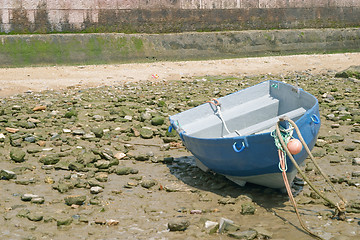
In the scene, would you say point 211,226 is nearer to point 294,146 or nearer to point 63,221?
point 294,146

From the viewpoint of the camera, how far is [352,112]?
941 cm

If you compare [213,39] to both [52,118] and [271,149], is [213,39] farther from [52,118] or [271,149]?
[271,149]

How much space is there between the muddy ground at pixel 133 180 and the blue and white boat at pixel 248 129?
0.33m

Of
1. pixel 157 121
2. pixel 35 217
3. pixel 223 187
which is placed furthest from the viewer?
pixel 157 121

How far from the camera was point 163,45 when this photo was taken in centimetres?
1538

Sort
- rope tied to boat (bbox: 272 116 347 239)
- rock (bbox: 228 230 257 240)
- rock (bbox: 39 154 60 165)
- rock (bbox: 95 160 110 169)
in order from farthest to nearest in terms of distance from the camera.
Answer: rock (bbox: 39 154 60 165) → rock (bbox: 95 160 110 169) → rope tied to boat (bbox: 272 116 347 239) → rock (bbox: 228 230 257 240)

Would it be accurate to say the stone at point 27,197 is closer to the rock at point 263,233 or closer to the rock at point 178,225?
the rock at point 178,225

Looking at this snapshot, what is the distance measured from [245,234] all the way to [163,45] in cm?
1109

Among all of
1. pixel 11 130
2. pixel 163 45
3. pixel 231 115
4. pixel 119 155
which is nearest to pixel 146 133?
pixel 119 155

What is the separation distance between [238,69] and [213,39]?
1655 mm

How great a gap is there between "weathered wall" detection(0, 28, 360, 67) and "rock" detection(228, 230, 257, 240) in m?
10.3

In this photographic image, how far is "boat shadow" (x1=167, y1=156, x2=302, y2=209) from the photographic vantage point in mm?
5883

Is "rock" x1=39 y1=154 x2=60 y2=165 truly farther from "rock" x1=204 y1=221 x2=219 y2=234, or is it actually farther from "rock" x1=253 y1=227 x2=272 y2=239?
"rock" x1=253 y1=227 x2=272 y2=239

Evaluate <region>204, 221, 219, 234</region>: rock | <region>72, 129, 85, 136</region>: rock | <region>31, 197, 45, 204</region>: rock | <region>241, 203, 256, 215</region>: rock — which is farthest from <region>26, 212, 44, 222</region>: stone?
<region>72, 129, 85, 136</region>: rock
